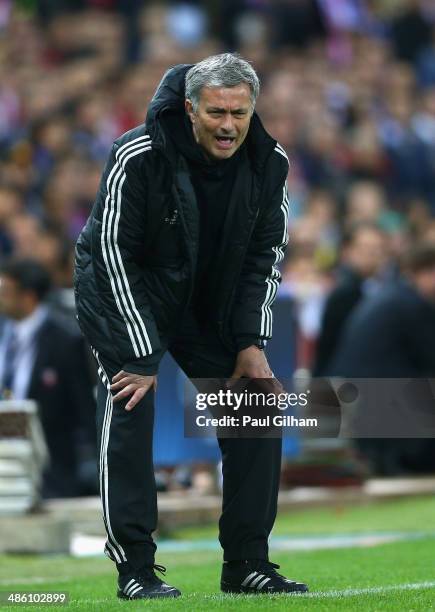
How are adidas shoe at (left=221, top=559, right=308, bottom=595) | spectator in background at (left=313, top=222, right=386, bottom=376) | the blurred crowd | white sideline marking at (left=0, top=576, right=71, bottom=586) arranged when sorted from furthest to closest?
the blurred crowd, spectator in background at (left=313, top=222, right=386, bottom=376), white sideline marking at (left=0, top=576, right=71, bottom=586), adidas shoe at (left=221, top=559, right=308, bottom=595)

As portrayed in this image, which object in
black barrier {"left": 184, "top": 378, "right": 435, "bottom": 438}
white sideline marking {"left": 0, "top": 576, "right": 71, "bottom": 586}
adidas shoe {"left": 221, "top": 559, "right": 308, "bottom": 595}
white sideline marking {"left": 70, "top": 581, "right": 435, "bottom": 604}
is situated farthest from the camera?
white sideline marking {"left": 0, "top": 576, "right": 71, "bottom": 586}

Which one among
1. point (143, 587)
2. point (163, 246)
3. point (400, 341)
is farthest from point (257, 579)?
point (400, 341)

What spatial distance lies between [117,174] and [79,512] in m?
4.84

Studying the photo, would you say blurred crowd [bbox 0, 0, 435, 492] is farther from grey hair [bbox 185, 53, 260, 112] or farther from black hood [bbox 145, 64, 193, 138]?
grey hair [bbox 185, 53, 260, 112]

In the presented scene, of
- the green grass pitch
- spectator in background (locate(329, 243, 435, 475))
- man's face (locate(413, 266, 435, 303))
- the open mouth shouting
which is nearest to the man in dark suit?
the green grass pitch

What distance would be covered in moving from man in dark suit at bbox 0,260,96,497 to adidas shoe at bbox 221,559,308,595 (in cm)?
545

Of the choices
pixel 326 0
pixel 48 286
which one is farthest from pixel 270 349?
pixel 326 0

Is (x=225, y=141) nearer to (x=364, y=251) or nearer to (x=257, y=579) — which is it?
(x=257, y=579)

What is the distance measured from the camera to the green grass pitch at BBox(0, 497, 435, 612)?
640cm

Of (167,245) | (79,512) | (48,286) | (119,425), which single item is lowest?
(79,512)

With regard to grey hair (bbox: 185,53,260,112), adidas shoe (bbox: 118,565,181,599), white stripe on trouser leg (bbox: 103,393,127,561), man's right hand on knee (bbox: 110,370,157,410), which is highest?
grey hair (bbox: 185,53,260,112)

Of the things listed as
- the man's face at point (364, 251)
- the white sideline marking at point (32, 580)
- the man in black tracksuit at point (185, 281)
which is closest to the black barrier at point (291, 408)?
the man in black tracksuit at point (185, 281)

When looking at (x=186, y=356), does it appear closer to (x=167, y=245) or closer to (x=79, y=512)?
(x=167, y=245)

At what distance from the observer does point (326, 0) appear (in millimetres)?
23578
